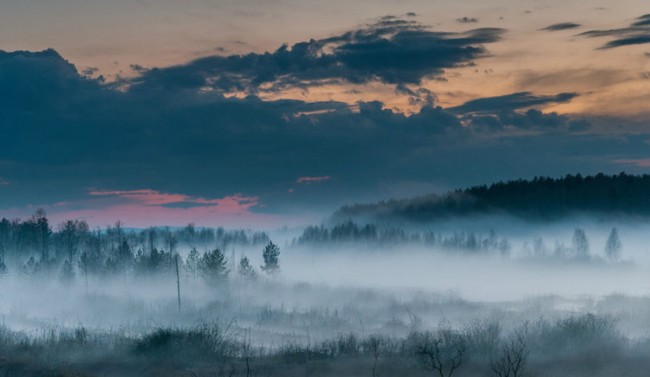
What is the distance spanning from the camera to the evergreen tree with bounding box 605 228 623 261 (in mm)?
173000

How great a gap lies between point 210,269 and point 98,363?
3187 inches

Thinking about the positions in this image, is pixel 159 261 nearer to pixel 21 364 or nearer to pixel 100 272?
pixel 100 272

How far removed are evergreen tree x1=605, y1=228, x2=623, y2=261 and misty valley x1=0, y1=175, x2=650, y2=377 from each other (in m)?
0.36

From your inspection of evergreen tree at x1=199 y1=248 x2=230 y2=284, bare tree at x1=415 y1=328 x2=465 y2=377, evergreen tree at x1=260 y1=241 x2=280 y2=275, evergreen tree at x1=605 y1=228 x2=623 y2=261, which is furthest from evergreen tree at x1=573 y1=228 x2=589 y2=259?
bare tree at x1=415 y1=328 x2=465 y2=377

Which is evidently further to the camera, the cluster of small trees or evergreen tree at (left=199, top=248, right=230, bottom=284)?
the cluster of small trees

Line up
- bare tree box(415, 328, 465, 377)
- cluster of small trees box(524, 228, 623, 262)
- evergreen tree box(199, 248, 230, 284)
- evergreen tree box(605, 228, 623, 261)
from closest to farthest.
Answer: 1. bare tree box(415, 328, 465, 377)
2. evergreen tree box(199, 248, 230, 284)
3. evergreen tree box(605, 228, 623, 261)
4. cluster of small trees box(524, 228, 623, 262)

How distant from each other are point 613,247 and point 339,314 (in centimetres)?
11138

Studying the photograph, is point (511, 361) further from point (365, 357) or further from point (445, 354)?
point (365, 357)

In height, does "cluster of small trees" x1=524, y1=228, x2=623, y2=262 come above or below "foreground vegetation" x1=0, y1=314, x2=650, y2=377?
below

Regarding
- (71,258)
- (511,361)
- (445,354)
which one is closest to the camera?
(511,361)

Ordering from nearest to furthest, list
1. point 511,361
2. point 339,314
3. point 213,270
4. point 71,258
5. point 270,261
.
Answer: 1. point 511,361
2. point 339,314
3. point 213,270
4. point 270,261
5. point 71,258

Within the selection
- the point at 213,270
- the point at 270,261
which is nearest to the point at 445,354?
the point at 213,270

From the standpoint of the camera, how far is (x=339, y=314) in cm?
8175

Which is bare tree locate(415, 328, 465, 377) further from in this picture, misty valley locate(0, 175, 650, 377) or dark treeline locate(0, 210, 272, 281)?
dark treeline locate(0, 210, 272, 281)
